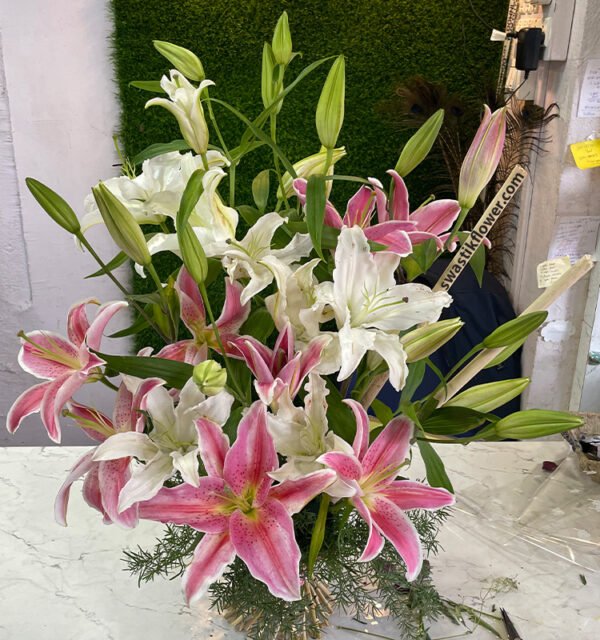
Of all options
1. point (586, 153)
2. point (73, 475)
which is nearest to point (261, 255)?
point (73, 475)

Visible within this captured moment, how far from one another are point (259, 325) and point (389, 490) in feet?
0.65

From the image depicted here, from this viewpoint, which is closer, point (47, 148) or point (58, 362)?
point (58, 362)

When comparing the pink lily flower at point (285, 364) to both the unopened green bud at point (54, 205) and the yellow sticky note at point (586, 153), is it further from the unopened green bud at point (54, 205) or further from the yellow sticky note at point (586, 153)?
the yellow sticky note at point (586, 153)

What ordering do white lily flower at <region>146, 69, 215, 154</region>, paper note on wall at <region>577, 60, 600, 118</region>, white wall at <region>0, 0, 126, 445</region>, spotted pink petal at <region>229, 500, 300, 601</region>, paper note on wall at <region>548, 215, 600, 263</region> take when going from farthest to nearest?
white wall at <region>0, 0, 126, 445</region>, paper note on wall at <region>548, 215, 600, 263</region>, paper note on wall at <region>577, 60, 600, 118</region>, white lily flower at <region>146, 69, 215, 154</region>, spotted pink petal at <region>229, 500, 300, 601</region>

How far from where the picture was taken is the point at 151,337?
320 centimetres

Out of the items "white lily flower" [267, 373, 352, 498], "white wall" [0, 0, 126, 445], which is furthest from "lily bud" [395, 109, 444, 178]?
"white wall" [0, 0, 126, 445]

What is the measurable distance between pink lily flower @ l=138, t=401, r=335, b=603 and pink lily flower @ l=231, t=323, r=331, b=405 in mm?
19

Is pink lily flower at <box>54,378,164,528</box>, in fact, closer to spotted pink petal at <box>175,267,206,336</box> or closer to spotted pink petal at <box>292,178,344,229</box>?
spotted pink petal at <box>175,267,206,336</box>

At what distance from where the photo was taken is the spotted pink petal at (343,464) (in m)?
0.60

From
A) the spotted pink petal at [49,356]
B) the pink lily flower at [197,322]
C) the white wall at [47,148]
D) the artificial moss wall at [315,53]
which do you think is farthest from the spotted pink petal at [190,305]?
the white wall at [47,148]

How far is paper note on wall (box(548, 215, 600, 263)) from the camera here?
230cm

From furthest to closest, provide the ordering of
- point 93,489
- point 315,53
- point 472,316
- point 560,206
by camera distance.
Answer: point 315,53, point 472,316, point 560,206, point 93,489

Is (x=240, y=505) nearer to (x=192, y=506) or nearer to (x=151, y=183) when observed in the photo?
(x=192, y=506)

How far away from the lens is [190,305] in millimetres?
717
